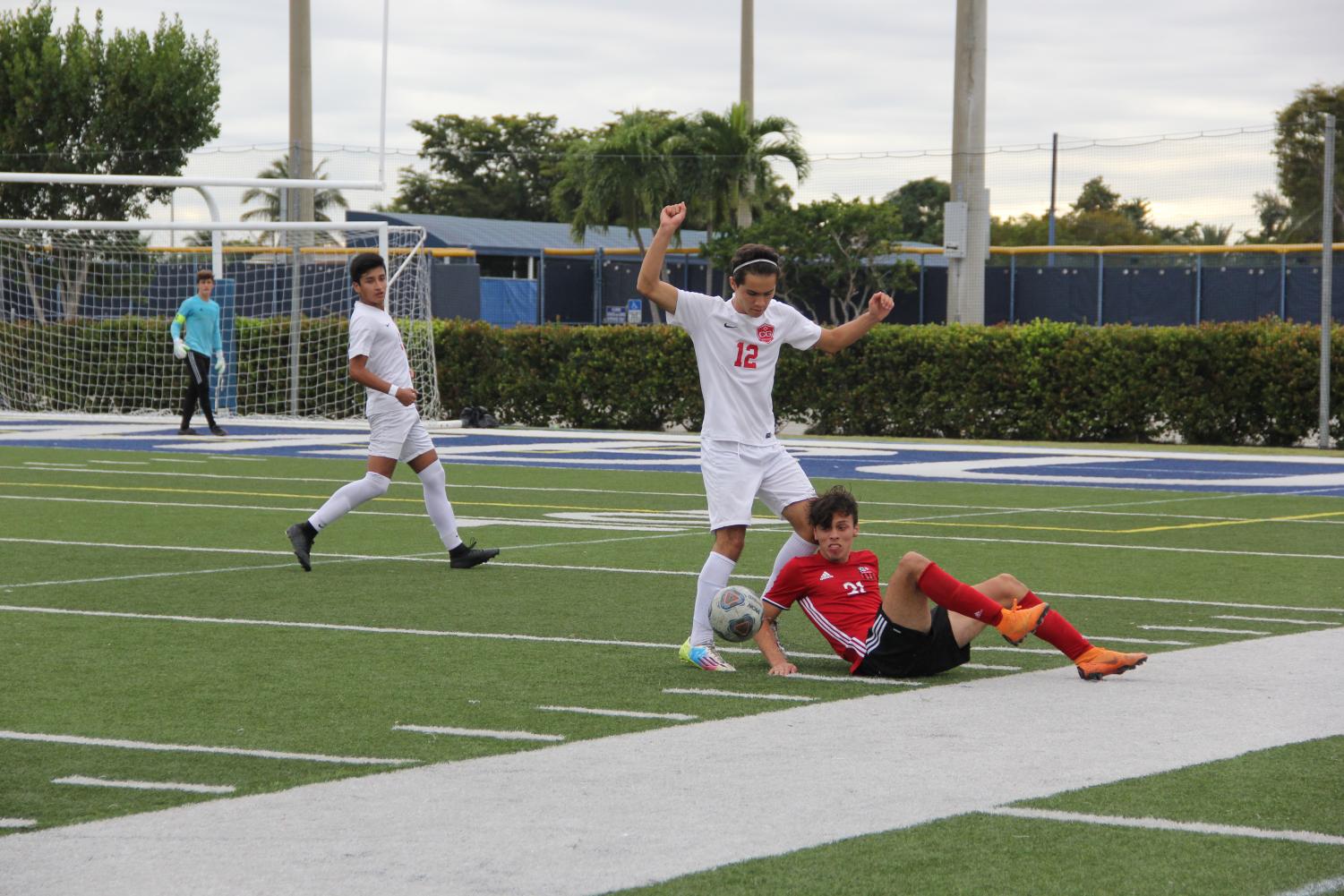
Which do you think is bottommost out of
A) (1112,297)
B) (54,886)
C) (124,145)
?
(54,886)

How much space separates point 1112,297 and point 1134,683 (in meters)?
33.0

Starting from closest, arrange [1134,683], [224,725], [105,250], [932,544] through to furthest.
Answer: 1. [224,725]
2. [1134,683]
3. [932,544]
4. [105,250]

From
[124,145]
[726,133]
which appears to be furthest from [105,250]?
[726,133]

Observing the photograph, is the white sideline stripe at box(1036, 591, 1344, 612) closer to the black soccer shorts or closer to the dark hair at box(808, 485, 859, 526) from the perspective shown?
the black soccer shorts

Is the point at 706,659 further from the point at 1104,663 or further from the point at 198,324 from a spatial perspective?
the point at 198,324

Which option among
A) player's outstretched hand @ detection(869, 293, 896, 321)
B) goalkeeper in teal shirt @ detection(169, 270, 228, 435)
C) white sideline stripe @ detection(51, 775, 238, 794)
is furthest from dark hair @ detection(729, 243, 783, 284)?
goalkeeper in teal shirt @ detection(169, 270, 228, 435)

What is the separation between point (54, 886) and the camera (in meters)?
4.59

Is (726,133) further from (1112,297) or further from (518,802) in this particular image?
(518,802)

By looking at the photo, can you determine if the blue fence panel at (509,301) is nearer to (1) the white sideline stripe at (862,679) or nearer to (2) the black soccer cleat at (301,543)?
(2) the black soccer cleat at (301,543)

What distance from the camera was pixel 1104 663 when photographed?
7.50 m

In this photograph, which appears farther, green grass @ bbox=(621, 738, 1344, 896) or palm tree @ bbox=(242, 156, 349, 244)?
palm tree @ bbox=(242, 156, 349, 244)

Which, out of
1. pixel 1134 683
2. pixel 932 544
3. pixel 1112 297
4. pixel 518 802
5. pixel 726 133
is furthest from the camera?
pixel 726 133

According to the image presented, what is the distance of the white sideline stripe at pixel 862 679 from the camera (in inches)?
298

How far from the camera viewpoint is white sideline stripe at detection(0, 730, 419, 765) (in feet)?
19.8
